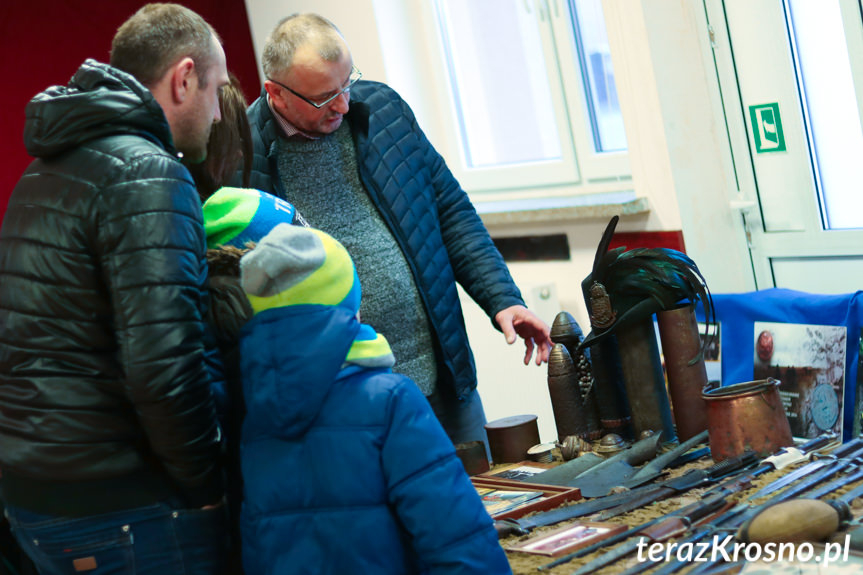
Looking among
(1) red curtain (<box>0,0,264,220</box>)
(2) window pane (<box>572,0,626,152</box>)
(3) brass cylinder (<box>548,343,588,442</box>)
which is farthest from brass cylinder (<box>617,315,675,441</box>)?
(1) red curtain (<box>0,0,264,220</box>)

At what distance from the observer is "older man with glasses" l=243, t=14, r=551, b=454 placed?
2502mm

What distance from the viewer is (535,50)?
13.6 feet

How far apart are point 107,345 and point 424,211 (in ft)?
4.17

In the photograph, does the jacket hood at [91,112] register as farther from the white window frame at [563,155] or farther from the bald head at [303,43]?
the white window frame at [563,155]

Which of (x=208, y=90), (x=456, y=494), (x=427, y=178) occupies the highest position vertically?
(x=208, y=90)

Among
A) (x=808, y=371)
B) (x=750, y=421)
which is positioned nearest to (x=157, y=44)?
(x=750, y=421)

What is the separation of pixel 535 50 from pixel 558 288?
1.01 metres

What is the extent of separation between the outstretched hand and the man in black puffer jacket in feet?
3.50

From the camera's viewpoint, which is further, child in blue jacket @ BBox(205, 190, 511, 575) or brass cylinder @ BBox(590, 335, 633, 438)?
brass cylinder @ BBox(590, 335, 633, 438)

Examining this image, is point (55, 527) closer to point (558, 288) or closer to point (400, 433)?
point (400, 433)

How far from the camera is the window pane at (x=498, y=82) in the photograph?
13.8ft

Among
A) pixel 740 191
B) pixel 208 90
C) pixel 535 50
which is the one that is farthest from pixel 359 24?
pixel 208 90

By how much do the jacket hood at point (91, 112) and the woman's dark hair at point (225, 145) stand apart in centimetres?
33

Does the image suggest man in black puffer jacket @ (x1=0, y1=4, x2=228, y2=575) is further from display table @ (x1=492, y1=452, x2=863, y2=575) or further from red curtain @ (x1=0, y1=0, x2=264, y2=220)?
red curtain @ (x1=0, y1=0, x2=264, y2=220)
